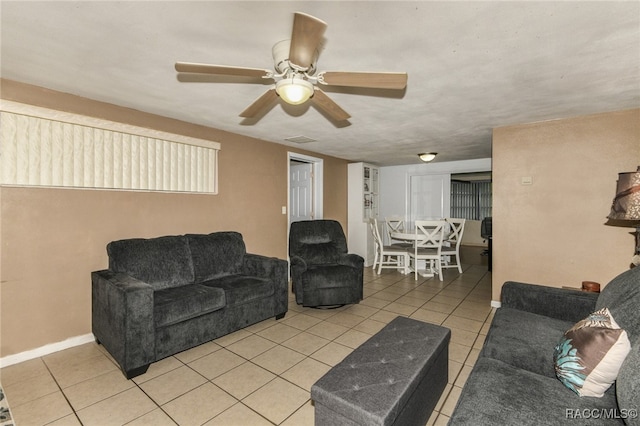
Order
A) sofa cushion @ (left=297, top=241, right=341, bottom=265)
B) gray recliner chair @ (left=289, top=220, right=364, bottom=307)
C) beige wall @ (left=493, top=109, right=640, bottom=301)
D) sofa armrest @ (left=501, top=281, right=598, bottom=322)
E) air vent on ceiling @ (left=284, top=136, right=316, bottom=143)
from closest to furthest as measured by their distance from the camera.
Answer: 1. sofa armrest @ (left=501, top=281, right=598, bottom=322)
2. beige wall @ (left=493, top=109, right=640, bottom=301)
3. gray recliner chair @ (left=289, top=220, right=364, bottom=307)
4. sofa cushion @ (left=297, top=241, right=341, bottom=265)
5. air vent on ceiling @ (left=284, top=136, right=316, bottom=143)

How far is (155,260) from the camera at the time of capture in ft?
9.28

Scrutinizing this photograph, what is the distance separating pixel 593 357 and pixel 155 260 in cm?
323

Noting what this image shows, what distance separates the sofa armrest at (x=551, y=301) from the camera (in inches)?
77.2

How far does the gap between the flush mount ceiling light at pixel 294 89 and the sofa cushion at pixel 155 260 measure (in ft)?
6.81

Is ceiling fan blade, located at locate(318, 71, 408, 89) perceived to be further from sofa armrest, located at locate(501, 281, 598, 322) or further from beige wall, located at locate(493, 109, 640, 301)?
beige wall, located at locate(493, 109, 640, 301)

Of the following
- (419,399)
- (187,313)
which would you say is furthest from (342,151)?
(419,399)

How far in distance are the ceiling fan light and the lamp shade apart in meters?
2.35

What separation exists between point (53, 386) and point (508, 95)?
4.31 meters

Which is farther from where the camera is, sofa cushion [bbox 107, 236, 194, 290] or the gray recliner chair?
the gray recliner chair

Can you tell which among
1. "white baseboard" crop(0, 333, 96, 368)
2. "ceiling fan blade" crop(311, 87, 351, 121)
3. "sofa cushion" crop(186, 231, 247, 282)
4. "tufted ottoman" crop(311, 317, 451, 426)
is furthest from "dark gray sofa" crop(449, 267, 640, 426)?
"white baseboard" crop(0, 333, 96, 368)

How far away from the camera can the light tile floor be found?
1.76 metres

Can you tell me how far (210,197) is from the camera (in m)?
3.75

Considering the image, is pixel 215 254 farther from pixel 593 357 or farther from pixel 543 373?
pixel 593 357

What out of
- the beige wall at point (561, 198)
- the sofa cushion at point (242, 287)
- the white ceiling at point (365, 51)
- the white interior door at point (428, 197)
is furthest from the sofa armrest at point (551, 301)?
the white interior door at point (428, 197)
